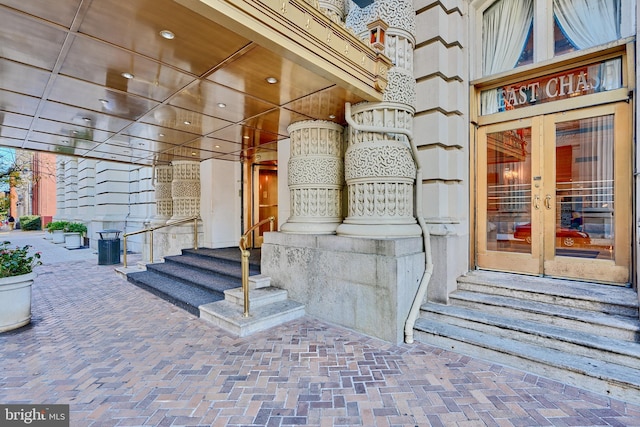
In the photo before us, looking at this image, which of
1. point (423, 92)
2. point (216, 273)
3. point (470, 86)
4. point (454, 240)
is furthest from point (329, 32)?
point (216, 273)

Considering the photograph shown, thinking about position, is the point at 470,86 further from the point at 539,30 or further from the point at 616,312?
the point at 616,312

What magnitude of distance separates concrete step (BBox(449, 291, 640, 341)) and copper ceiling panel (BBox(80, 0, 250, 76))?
4.12 metres

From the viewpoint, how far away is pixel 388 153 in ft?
13.8

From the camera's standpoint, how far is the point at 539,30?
437 cm

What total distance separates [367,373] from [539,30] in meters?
5.20

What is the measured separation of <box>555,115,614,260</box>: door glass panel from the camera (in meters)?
3.96

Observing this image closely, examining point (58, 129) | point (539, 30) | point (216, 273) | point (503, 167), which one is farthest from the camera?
point (216, 273)

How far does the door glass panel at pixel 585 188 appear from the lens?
3.96 meters

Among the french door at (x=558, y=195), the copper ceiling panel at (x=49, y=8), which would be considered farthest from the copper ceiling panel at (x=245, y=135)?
the french door at (x=558, y=195)

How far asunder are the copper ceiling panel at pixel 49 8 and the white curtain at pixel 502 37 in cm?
534

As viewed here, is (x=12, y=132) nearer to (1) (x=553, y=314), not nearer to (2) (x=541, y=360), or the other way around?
(2) (x=541, y=360)

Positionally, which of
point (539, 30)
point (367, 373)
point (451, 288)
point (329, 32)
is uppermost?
point (539, 30)

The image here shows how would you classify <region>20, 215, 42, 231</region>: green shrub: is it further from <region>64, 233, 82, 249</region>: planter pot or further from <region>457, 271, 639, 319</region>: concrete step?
<region>457, 271, 639, 319</region>: concrete step

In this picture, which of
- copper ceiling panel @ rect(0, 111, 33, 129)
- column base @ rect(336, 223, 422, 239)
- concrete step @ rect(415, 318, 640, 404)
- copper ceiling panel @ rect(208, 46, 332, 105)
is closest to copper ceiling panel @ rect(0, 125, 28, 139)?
copper ceiling panel @ rect(0, 111, 33, 129)
